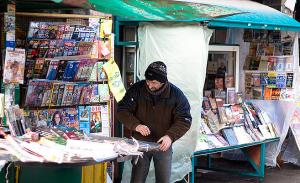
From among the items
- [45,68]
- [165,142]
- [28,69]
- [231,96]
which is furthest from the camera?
[231,96]

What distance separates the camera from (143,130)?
5.71 meters

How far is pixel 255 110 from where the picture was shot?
28.0 ft

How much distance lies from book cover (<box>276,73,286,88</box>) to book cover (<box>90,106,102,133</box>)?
325 cm

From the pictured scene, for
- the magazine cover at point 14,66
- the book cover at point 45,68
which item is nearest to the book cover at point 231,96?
the book cover at point 45,68

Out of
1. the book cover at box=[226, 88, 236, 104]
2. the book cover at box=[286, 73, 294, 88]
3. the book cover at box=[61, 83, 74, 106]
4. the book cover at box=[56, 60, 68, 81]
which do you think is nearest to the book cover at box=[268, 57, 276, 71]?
the book cover at box=[286, 73, 294, 88]

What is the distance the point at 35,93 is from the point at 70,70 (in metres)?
0.52

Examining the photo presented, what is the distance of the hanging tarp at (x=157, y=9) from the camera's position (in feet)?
16.6

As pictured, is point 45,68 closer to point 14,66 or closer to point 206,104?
point 14,66

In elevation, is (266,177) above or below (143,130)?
below

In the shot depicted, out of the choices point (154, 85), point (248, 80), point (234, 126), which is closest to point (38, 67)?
point (154, 85)

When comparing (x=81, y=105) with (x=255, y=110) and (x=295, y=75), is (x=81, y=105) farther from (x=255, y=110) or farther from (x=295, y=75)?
(x=295, y=75)

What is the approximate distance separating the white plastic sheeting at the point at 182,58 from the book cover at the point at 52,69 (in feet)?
3.58

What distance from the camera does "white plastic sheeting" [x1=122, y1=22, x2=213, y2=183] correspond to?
259 inches

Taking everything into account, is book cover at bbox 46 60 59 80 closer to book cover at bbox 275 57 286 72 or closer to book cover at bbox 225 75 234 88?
book cover at bbox 225 75 234 88
